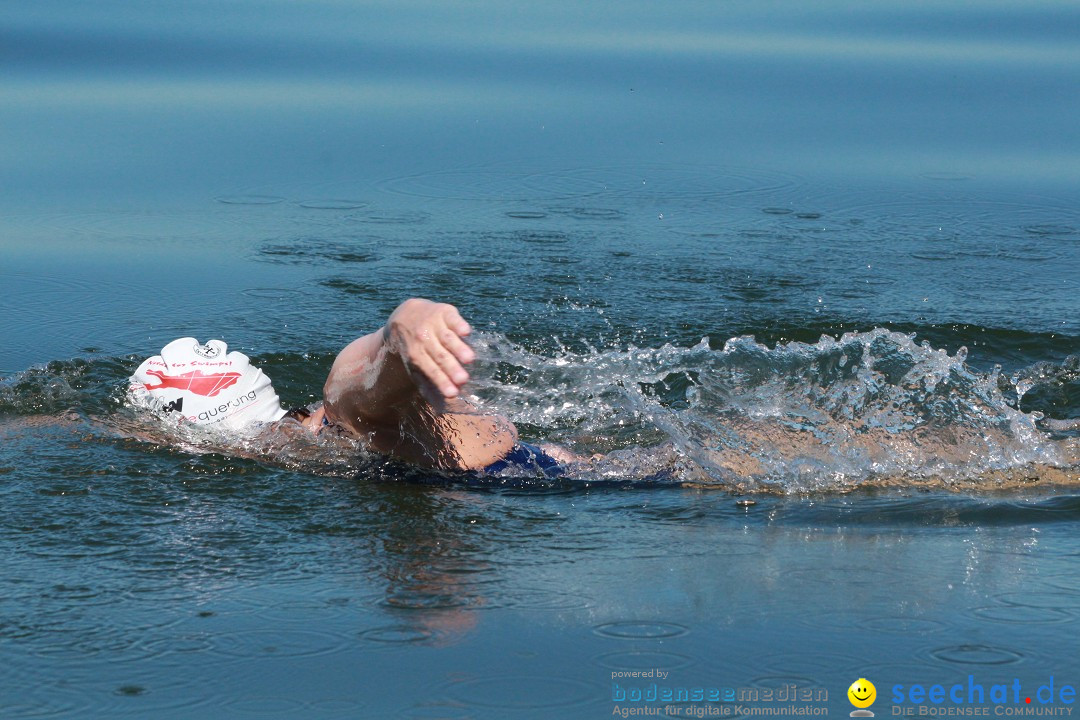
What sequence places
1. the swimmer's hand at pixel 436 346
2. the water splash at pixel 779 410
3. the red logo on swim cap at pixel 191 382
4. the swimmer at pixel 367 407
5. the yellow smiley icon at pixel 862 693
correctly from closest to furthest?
the yellow smiley icon at pixel 862 693
the swimmer's hand at pixel 436 346
the swimmer at pixel 367 407
the water splash at pixel 779 410
the red logo on swim cap at pixel 191 382

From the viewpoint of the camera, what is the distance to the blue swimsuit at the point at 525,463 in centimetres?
519

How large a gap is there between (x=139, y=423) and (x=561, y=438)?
1757mm

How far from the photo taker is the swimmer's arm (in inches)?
151

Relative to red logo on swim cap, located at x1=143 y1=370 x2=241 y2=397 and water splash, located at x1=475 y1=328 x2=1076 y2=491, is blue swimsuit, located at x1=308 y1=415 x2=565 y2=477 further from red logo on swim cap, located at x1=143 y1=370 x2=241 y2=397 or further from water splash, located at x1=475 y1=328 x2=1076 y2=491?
red logo on swim cap, located at x1=143 y1=370 x2=241 y2=397

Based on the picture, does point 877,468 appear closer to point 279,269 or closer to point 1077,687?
point 1077,687

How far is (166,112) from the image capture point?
12.8 metres

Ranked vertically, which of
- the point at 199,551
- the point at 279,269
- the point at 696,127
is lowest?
the point at 199,551

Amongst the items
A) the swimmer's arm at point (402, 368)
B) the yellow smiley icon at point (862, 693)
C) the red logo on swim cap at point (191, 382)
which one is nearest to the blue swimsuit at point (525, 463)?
the swimmer's arm at point (402, 368)

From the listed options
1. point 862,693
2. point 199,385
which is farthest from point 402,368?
point 862,693

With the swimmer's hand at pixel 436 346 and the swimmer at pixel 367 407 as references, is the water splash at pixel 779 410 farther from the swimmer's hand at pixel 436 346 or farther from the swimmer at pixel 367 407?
the swimmer's hand at pixel 436 346

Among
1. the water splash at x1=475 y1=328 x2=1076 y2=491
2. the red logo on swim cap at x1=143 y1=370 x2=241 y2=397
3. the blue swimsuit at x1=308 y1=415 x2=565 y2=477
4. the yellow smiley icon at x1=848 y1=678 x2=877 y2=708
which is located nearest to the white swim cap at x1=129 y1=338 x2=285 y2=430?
the red logo on swim cap at x1=143 y1=370 x2=241 y2=397

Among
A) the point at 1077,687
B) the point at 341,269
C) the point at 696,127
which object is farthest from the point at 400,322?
the point at 696,127

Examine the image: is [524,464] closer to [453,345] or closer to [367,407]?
[367,407]

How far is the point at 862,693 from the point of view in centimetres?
309
